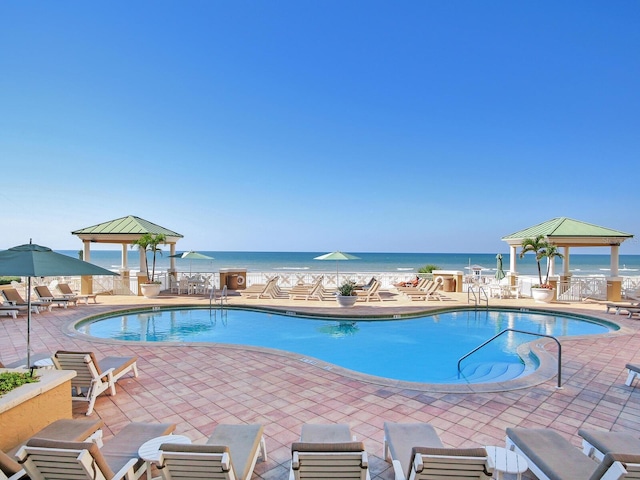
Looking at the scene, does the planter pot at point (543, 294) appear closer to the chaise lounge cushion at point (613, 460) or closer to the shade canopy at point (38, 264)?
the chaise lounge cushion at point (613, 460)

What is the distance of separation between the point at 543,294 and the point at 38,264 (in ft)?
49.5

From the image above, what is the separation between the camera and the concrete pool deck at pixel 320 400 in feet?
11.9

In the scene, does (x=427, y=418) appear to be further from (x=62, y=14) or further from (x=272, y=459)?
(x=62, y=14)

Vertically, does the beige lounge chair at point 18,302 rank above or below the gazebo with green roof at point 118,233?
below

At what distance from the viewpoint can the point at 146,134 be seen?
15453 millimetres

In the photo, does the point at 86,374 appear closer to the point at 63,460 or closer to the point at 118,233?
the point at 63,460

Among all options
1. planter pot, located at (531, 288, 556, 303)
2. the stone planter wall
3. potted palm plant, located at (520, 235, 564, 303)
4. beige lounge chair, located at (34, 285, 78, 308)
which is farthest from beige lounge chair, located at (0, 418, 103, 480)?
planter pot, located at (531, 288, 556, 303)

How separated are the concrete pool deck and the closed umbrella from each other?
1731 mm

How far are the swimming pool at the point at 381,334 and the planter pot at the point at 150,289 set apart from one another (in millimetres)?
2136

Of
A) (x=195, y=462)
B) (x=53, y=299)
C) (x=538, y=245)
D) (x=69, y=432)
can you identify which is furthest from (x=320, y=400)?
(x=538, y=245)

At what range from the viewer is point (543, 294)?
13133 mm

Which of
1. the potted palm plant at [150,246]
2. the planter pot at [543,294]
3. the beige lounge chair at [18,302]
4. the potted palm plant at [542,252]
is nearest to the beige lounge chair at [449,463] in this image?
the beige lounge chair at [18,302]

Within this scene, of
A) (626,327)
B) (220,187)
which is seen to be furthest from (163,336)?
(220,187)

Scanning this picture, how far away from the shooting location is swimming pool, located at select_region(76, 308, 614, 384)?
684 cm
